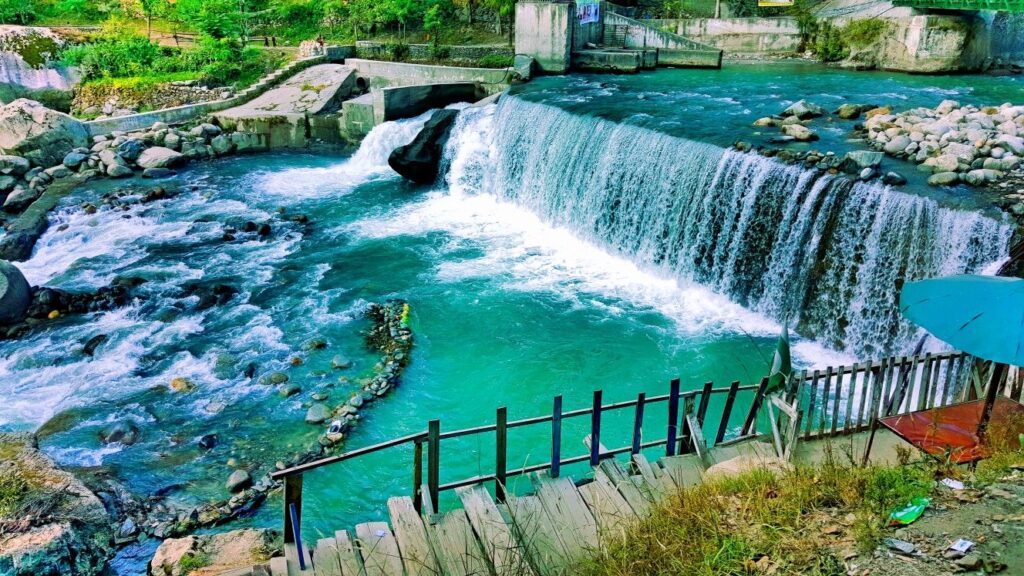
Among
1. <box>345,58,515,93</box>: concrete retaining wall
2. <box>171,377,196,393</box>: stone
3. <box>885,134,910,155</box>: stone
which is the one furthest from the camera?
<box>345,58,515,93</box>: concrete retaining wall

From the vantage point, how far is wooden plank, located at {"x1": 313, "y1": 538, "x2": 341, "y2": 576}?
4.92m

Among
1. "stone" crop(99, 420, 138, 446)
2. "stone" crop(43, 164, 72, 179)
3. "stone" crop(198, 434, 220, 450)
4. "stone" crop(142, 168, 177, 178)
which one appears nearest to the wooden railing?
"stone" crop(198, 434, 220, 450)

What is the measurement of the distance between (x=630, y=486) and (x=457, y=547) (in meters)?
1.44

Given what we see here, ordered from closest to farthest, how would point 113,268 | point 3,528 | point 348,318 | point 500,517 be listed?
point 500,517 < point 3,528 < point 348,318 < point 113,268

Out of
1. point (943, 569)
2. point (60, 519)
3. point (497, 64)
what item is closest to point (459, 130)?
point (497, 64)

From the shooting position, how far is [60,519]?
689 cm

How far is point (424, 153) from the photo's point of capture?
1894 centimetres

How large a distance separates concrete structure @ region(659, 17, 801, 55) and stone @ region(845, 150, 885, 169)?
1735cm

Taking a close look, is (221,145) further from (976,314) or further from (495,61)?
(976,314)

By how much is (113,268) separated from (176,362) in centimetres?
449

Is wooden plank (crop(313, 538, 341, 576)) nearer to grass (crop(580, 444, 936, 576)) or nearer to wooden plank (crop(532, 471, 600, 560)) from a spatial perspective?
wooden plank (crop(532, 471, 600, 560))

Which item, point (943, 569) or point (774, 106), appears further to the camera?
point (774, 106)

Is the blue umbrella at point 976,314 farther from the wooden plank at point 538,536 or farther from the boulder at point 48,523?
the boulder at point 48,523

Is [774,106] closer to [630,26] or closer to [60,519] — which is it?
[630,26]
